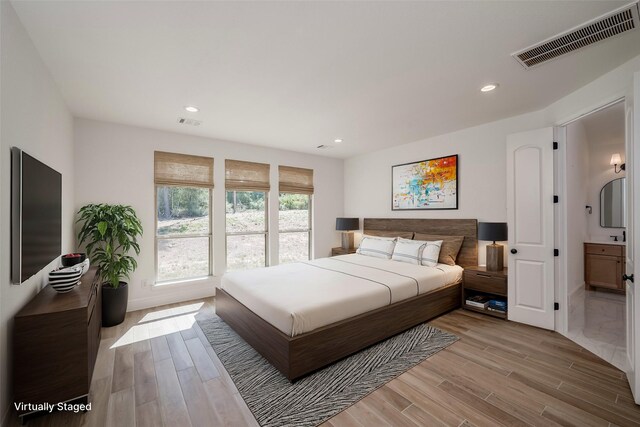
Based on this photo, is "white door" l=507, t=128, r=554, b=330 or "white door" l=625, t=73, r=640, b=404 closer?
"white door" l=625, t=73, r=640, b=404

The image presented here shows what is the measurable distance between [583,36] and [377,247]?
3.39 meters

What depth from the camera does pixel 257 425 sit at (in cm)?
173

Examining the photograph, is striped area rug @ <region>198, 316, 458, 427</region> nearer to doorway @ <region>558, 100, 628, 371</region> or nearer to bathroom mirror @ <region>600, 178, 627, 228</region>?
doorway @ <region>558, 100, 628, 371</region>

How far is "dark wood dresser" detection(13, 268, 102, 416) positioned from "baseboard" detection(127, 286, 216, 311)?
79.3 inches

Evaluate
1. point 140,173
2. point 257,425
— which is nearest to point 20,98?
point 140,173

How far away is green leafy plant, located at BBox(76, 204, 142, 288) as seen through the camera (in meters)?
3.21

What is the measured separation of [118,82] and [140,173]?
162 centimetres

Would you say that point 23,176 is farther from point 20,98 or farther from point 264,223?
point 264,223

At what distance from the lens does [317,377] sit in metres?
2.21

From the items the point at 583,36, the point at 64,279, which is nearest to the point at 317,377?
the point at 64,279

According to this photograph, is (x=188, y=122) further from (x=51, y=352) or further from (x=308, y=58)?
(x=51, y=352)

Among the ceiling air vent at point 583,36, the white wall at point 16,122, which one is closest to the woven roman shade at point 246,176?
the white wall at point 16,122

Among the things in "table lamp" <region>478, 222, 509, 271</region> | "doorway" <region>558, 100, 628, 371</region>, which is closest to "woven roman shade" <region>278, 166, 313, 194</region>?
"table lamp" <region>478, 222, 509, 271</region>

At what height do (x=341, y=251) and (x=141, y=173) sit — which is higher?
(x=141, y=173)
